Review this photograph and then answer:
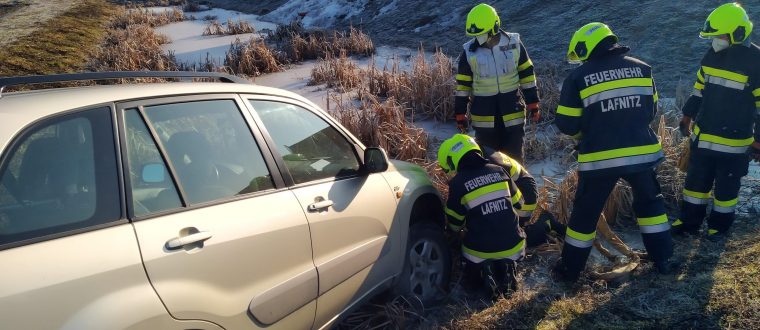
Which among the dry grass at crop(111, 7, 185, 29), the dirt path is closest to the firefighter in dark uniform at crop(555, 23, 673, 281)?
the dirt path

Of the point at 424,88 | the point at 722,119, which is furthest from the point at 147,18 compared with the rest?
the point at 722,119

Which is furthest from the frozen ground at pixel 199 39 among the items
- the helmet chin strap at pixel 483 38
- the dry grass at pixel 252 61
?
the helmet chin strap at pixel 483 38

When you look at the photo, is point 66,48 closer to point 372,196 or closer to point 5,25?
point 5,25

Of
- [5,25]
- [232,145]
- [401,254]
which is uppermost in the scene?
[5,25]

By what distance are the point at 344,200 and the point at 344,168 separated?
248mm

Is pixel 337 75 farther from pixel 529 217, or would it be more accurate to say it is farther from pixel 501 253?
pixel 501 253

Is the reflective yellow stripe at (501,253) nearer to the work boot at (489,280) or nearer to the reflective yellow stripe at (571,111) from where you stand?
the work boot at (489,280)

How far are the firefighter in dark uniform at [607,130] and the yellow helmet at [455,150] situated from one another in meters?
0.63

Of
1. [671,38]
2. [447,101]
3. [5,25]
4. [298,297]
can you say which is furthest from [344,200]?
[5,25]

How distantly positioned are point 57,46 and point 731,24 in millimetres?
15279

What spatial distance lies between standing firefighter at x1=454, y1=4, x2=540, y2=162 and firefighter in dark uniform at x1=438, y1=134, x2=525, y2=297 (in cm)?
147

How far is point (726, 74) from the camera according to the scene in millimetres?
4609

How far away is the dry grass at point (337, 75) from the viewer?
938 cm

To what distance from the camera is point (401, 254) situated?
11.9 feet
